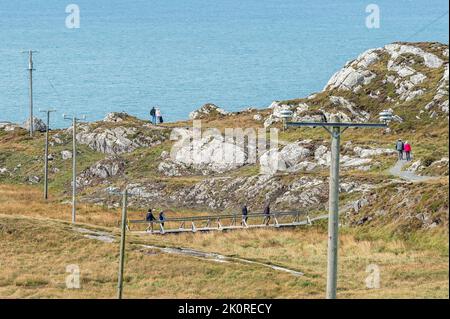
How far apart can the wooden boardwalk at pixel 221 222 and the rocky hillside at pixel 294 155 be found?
344 centimetres

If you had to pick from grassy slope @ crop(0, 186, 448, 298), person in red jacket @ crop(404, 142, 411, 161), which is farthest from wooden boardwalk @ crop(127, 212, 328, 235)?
person in red jacket @ crop(404, 142, 411, 161)

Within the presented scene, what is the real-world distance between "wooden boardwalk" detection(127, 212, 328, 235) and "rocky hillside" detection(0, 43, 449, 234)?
344 cm

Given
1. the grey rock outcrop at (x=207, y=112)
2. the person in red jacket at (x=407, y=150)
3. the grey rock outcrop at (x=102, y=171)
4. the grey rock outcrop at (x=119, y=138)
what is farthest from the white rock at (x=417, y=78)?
the grey rock outcrop at (x=102, y=171)

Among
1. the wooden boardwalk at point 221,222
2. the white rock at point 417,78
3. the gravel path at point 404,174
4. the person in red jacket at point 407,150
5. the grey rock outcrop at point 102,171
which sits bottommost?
the wooden boardwalk at point 221,222

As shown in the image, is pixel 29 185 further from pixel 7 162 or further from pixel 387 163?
pixel 387 163

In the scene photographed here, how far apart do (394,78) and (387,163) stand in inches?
1189

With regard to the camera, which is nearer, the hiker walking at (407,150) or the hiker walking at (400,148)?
the hiker walking at (407,150)

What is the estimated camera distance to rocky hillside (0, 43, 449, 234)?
73.0 meters

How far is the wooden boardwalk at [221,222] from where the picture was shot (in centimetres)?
6756

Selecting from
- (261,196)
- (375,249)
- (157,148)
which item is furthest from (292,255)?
(157,148)

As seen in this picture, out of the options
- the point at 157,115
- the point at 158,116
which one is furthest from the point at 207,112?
the point at 158,116

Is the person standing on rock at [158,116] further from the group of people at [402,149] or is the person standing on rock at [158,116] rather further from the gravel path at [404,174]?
the gravel path at [404,174]

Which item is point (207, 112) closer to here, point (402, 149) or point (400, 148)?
point (402, 149)

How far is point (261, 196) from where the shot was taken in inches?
3159
